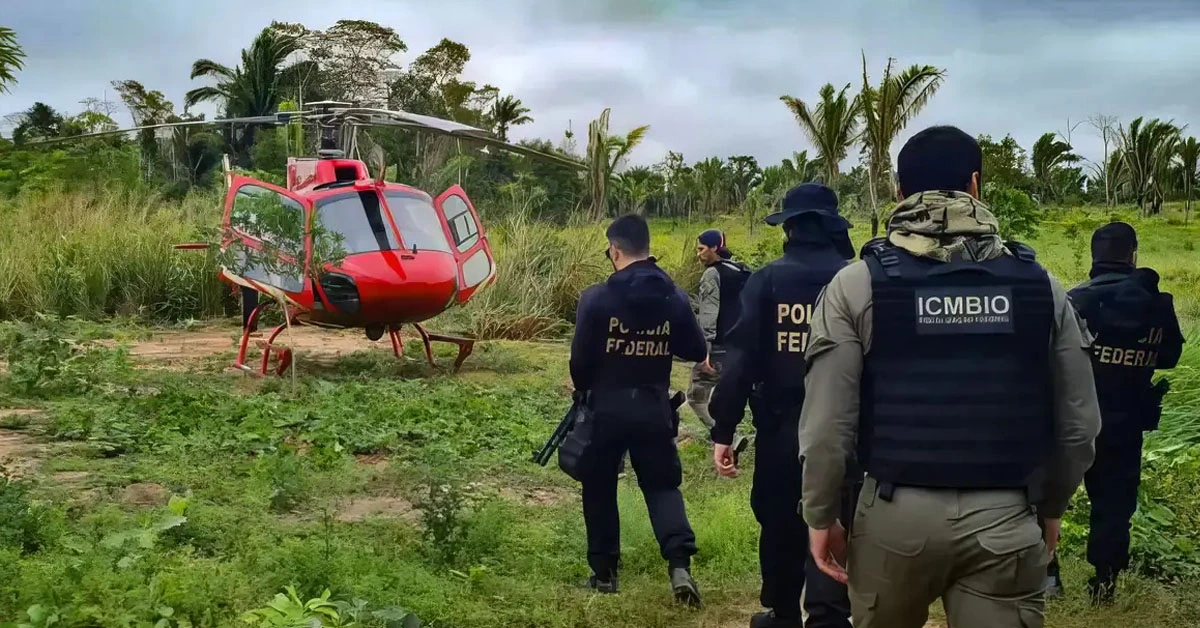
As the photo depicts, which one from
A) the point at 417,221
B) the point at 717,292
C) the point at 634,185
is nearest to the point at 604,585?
the point at 717,292

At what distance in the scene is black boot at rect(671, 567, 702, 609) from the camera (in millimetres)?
4578

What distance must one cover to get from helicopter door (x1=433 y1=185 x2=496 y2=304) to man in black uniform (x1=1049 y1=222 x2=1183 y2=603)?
704cm

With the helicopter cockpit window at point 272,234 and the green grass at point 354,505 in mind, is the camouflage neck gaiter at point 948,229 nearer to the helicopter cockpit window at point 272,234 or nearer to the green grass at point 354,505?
the green grass at point 354,505

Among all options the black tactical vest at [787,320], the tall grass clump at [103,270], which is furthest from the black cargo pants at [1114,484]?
the tall grass clump at [103,270]

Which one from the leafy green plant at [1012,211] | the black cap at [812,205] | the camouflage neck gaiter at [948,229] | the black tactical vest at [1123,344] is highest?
the leafy green plant at [1012,211]

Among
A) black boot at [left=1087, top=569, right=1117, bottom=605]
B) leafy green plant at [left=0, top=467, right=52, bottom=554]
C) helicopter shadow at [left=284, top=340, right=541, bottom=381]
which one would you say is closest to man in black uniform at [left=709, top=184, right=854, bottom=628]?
black boot at [left=1087, top=569, right=1117, bottom=605]

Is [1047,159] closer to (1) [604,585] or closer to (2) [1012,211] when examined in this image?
(2) [1012,211]

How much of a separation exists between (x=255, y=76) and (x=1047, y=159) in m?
31.3

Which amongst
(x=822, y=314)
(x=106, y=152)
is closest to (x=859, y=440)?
(x=822, y=314)

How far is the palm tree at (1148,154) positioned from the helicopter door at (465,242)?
29.0 meters

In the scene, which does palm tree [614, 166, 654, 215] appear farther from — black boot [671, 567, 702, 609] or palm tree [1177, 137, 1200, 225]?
black boot [671, 567, 702, 609]

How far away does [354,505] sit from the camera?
19.6ft

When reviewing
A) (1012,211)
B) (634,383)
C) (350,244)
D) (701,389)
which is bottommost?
(701,389)

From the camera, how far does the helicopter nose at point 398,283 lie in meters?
9.91
